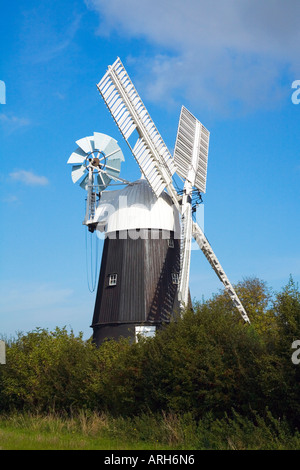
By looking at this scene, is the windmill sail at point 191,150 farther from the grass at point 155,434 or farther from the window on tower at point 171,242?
the grass at point 155,434

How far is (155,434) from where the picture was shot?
49.2 feet

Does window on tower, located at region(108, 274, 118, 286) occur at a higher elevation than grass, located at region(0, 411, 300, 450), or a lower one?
higher

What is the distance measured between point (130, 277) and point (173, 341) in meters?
10.4

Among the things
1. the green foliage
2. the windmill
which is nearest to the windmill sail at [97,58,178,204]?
the windmill

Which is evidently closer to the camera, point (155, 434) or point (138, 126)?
point (155, 434)

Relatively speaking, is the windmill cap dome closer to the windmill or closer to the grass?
the windmill

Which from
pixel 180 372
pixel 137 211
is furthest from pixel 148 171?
pixel 180 372

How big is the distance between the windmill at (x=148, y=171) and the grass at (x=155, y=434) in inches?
338

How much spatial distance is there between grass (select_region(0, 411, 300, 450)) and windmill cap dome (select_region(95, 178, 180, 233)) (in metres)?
11.3

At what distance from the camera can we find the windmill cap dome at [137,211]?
89.2ft

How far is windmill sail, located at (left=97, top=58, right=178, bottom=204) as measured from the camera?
85.9 ft

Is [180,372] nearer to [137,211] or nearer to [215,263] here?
[137,211]

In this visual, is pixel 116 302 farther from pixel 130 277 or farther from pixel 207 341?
pixel 207 341

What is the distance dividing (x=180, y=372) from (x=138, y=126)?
14.5 m
